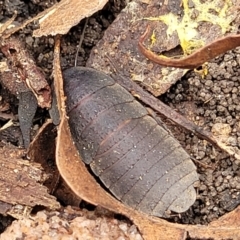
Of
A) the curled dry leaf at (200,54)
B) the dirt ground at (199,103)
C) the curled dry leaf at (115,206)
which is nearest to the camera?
the curled dry leaf at (200,54)

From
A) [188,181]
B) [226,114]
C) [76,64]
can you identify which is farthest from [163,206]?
[76,64]

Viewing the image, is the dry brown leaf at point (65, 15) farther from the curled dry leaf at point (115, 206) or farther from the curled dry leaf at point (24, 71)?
the curled dry leaf at point (115, 206)


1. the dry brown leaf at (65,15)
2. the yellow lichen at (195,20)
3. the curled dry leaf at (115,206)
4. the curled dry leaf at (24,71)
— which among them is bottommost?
the curled dry leaf at (115,206)

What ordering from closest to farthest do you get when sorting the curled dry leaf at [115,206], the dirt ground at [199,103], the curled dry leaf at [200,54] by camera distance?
the curled dry leaf at [200,54] → the curled dry leaf at [115,206] → the dirt ground at [199,103]

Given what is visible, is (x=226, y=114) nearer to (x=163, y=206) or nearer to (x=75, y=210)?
(x=163, y=206)

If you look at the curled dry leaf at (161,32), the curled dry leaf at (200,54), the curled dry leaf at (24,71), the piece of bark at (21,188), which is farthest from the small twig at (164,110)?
the piece of bark at (21,188)

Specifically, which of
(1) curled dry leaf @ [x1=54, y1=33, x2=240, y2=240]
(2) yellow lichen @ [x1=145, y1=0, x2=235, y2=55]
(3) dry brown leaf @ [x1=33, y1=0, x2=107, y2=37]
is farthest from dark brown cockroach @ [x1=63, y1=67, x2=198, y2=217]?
(2) yellow lichen @ [x1=145, y1=0, x2=235, y2=55]

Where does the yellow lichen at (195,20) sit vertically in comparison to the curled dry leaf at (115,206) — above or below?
above
